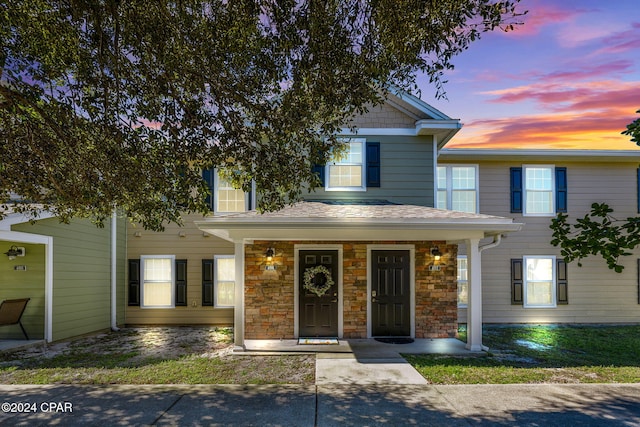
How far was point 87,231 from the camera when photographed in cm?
1069

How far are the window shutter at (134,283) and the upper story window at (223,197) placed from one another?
8.71 ft

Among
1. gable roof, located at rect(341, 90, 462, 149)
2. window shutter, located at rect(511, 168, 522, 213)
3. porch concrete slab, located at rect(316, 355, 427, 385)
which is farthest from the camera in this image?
window shutter, located at rect(511, 168, 522, 213)

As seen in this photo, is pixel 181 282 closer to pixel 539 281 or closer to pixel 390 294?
pixel 390 294

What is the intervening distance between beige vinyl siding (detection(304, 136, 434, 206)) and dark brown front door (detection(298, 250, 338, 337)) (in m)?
1.82

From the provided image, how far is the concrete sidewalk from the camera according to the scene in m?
4.91

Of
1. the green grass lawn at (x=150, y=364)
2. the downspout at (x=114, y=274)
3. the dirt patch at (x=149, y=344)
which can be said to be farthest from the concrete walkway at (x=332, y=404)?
the downspout at (x=114, y=274)

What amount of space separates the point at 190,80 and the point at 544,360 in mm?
7473

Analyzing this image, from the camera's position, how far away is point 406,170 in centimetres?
1084

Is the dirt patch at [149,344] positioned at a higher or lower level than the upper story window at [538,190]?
lower

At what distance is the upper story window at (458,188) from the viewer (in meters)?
12.1

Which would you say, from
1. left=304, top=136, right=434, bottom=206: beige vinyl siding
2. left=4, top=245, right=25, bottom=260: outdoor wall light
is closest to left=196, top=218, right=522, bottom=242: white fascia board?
left=304, top=136, right=434, bottom=206: beige vinyl siding

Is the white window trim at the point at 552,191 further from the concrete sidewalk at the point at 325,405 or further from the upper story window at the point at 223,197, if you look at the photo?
the upper story window at the point at 223,197

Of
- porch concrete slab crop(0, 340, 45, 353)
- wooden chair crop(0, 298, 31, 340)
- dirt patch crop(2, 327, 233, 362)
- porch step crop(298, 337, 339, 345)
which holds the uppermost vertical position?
wooden chair crop(0, 298, 31, 340)

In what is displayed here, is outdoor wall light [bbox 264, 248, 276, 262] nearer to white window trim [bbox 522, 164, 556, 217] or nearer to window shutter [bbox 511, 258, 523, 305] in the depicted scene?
window shutter [bbox 511, 258, 523, 305]
